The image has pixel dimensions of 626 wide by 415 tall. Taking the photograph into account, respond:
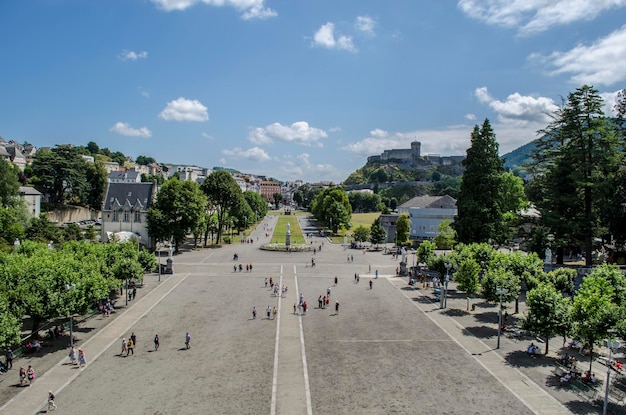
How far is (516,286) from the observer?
112 ft

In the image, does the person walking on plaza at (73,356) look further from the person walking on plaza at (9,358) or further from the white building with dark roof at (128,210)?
the white building with dark roof at (128,210)

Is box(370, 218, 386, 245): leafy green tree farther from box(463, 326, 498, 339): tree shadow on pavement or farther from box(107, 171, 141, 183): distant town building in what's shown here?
box(107, 171, 141, 183): distant town building

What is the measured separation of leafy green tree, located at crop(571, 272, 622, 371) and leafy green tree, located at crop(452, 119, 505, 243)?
81.4ft

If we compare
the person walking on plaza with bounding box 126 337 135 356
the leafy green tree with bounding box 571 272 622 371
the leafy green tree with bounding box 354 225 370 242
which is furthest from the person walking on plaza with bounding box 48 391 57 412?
the leafy green tree with bounding box 354 225 370 242

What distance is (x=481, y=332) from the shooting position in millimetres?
32281

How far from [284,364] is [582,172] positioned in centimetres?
3486

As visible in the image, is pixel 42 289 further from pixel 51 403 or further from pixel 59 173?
pixel 59 173

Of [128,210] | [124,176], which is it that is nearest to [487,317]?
[128,210]

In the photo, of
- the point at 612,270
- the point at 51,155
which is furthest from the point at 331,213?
the point at 612,270

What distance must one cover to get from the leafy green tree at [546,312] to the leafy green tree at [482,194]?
2451 cm

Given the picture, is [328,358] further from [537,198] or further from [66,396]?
[537,198]

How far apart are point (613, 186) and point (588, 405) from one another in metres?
27.9

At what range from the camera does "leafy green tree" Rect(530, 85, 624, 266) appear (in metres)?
42.2

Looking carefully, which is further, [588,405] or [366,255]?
[366,255]
